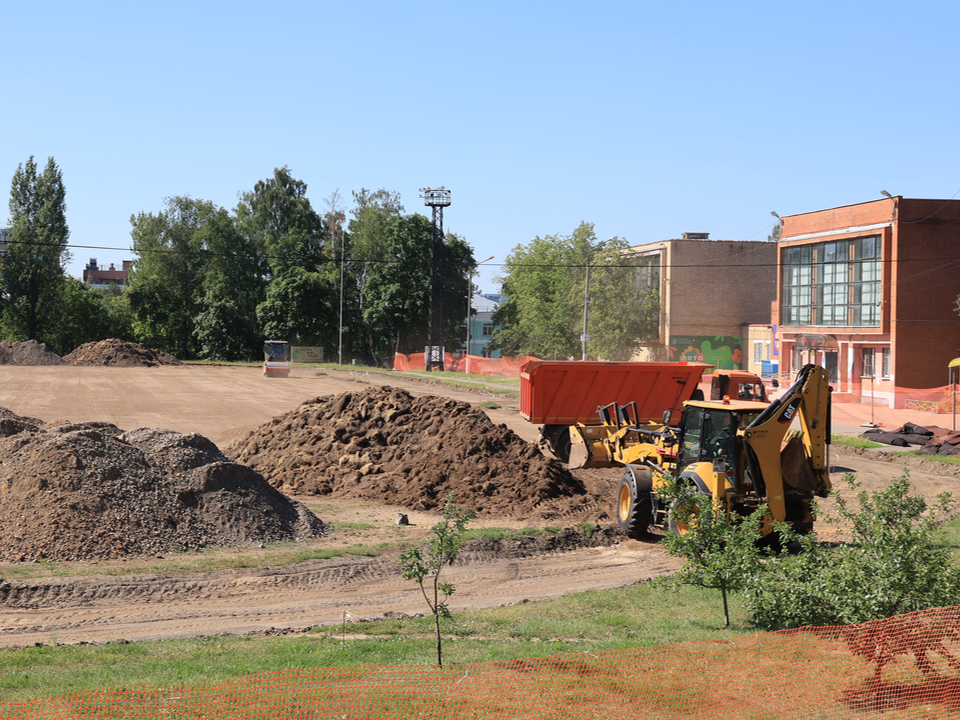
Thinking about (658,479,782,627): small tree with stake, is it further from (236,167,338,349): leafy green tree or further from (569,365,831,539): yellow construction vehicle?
(236,167,338,349): leafy green tree

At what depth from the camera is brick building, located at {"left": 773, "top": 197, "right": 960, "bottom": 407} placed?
137ft

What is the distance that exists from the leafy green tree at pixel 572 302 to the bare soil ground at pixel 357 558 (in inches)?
1501

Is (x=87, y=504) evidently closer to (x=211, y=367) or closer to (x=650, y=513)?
(x=650, y=513)

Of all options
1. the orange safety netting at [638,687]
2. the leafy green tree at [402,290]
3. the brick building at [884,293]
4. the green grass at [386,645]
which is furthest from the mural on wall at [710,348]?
the orange safety netting at [638,687]

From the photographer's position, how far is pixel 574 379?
23.3m

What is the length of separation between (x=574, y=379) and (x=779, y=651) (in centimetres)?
1576

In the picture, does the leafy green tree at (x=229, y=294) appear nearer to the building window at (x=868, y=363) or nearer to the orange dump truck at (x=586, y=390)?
the building window at (x=868, y=363)

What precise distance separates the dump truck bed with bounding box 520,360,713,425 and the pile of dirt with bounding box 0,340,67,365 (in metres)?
53.4

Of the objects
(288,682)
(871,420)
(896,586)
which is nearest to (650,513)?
(896,586)

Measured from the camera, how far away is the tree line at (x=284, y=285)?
7406cm

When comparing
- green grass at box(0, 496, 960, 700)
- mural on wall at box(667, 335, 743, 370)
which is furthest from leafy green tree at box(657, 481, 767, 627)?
mural on wall at box(667, 335, 743, 370)

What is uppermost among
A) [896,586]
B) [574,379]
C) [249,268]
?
[249,268]

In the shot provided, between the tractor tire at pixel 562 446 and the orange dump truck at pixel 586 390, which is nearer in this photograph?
the orange dump truck at pixel 586 390

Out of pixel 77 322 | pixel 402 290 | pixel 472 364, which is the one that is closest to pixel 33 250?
pixel 77 322
